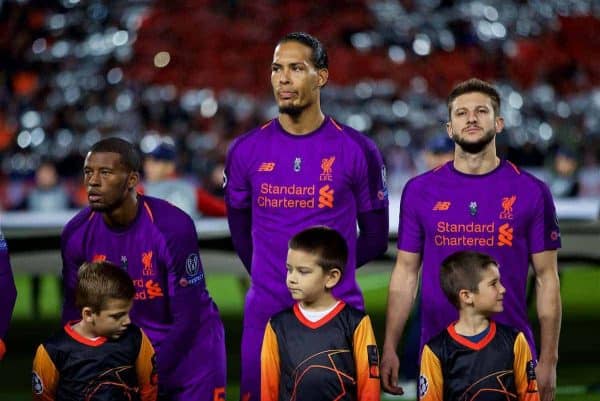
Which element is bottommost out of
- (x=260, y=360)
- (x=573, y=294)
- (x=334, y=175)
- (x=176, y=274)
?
(x=573, y=294)

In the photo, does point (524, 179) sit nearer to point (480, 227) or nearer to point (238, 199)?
point (480, 227)

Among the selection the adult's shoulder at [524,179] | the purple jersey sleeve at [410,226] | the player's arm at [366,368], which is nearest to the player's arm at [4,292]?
the player's arm at [366,368]

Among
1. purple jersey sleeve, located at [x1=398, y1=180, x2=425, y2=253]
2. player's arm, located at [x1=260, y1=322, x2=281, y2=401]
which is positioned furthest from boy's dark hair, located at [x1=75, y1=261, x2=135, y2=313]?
purple jersey sleeve, located at [x1=398, y1=180, x2=425, y2=253]

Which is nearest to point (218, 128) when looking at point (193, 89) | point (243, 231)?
point (193, 89)

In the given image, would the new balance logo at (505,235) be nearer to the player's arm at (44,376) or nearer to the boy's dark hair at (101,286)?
the boy's dark hair at (101,286)

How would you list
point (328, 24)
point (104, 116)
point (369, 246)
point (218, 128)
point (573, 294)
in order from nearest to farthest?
point (369, 246), point (573, 294), point (328, 24), point (104, 116), point (218, 128)

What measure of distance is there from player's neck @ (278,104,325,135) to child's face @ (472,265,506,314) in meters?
1.16

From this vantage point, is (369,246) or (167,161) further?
Answer: (167,161)

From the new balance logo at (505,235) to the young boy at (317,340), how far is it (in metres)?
0.78

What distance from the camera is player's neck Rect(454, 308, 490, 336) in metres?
5.89

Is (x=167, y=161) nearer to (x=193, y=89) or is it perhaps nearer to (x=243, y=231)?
(x=243, y=231)

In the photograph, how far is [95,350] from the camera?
19.5 feet

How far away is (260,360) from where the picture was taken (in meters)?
6.35

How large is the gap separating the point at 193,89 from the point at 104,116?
6049mm
